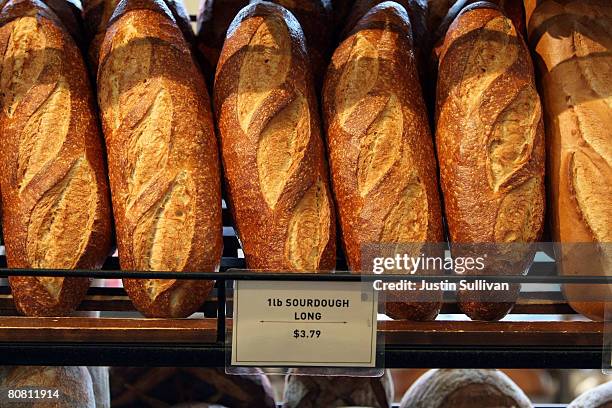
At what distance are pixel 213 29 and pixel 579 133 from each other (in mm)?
633

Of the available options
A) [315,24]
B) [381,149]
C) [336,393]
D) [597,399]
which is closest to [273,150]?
[381,149]

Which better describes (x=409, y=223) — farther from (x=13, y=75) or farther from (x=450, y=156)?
(x=13, y=75)

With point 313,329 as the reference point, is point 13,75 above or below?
above

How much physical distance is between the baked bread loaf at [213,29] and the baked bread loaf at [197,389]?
553 millimetres

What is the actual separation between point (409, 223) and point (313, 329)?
0.68 feet

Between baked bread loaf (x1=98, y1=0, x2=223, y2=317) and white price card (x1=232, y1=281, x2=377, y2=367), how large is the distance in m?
0.12

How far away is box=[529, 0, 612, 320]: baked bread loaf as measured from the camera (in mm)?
996

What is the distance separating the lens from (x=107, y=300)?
1.10m

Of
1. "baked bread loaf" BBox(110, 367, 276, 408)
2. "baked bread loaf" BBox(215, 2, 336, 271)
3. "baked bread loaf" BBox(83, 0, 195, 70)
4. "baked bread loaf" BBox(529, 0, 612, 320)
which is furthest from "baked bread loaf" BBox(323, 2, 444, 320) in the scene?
"baked bread loaf" BBox(110, 367, 276, 408)

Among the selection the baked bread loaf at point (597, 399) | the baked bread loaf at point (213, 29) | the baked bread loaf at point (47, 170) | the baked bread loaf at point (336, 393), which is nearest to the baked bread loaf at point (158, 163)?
the baked bread loaf at point (47, 170)

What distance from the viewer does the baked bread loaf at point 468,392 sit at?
1293 mm

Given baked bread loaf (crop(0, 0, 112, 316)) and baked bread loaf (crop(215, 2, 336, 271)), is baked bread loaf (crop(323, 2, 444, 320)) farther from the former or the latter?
baked bread loaf (crop(0, 0, 112, 316))

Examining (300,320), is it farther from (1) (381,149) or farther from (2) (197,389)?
(2) (197,389)

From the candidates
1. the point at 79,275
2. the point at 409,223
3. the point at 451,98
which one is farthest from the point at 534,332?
the point at 79,275
